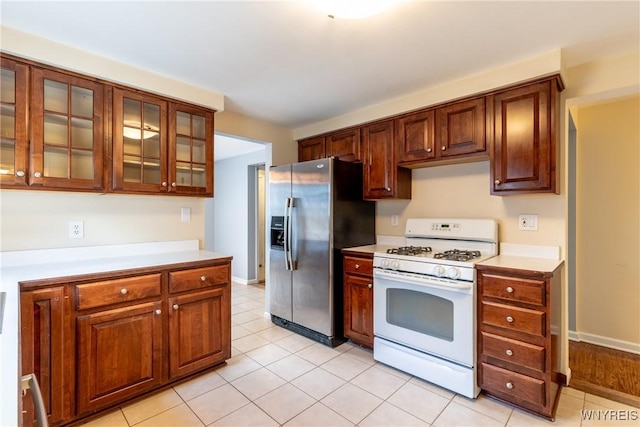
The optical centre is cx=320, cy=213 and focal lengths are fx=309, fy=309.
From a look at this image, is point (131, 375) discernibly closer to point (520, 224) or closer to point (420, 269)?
point (420, 269)

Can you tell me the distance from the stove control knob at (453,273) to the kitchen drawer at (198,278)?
167 cm

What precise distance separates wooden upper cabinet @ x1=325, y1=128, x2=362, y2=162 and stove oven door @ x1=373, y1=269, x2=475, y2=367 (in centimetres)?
133

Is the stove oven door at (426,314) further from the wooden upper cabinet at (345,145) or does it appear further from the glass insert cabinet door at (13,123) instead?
the glass insert cabinet door at (13,123)

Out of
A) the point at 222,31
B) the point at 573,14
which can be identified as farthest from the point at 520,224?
the point at 222,31

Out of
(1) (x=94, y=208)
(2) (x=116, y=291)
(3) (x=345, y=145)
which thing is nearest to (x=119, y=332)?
(2) (x=116, y=291)

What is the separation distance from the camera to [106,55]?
2.12 metres

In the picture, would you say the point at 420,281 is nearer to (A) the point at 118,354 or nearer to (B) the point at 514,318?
(B) the point at 514,318

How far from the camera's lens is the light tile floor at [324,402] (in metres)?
1.87

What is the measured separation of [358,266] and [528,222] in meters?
1.40

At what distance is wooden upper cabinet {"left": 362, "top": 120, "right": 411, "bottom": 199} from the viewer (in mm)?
2955

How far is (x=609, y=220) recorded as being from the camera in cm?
280

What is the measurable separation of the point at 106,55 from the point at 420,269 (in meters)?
2.67

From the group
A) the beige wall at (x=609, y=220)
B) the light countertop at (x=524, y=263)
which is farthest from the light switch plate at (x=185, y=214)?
the beige wall at (x=609, y=220)

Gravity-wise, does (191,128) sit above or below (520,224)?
above
